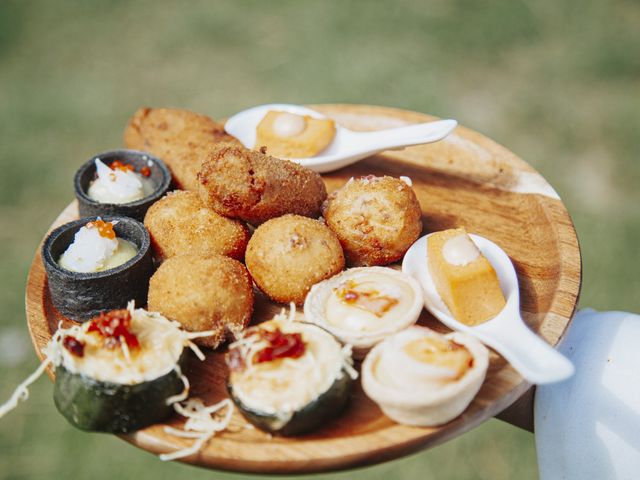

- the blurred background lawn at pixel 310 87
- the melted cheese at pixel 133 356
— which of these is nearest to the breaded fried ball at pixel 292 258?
the melted cheese at pixel 133 356

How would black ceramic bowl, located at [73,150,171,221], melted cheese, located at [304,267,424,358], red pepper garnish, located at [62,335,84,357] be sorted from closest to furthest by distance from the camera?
red pepper garnish, located at [62,335,84,357] → melted cheese, located at [304,267,424,358] → black ceramic bowl, located at [73,150,171,221]

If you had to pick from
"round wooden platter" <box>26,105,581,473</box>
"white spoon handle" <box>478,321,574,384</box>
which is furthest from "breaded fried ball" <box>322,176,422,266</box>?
"white spoon handle" <box>478,321,574,384</box>

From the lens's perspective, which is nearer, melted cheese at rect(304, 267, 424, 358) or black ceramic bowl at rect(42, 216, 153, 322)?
melted cheese at rect(304, 267, 424, 358)

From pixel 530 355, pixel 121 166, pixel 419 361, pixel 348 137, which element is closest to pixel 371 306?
pixel 419 361

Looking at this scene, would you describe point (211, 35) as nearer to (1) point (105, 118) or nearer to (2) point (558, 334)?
(1) point (105, 118)

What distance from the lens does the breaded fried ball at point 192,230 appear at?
113 inches

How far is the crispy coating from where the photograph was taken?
3.41 metres

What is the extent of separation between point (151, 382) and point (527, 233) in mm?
1896

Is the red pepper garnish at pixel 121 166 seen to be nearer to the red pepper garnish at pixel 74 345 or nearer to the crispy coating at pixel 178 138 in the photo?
the crispy coating at pixel 178 138

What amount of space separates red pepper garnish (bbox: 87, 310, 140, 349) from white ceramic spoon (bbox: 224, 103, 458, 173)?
4.68 ft

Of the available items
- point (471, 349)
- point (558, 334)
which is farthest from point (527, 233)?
point (471, 349)

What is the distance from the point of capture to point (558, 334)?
2.54 metres

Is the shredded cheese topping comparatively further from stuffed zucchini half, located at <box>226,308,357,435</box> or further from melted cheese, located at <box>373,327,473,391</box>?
melted cheese, located at <box>373,327,473,391</box>

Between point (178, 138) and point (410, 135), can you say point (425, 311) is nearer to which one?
point (410, 135)
